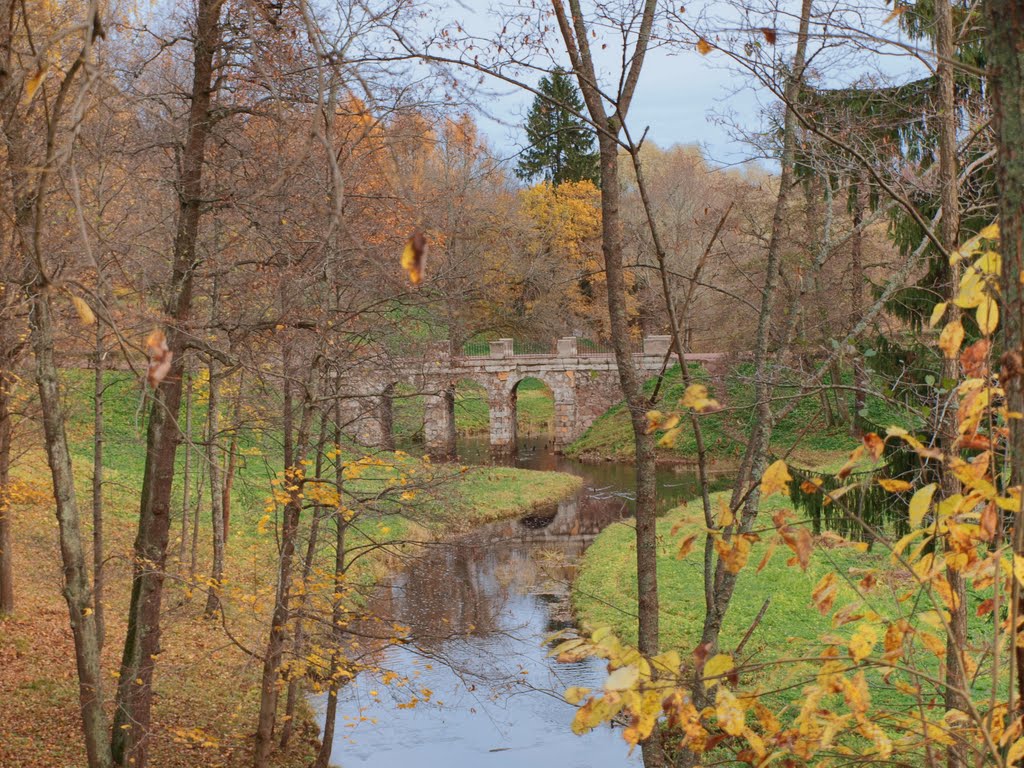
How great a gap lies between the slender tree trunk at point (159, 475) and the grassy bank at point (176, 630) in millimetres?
370

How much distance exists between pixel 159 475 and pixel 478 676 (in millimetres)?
3554

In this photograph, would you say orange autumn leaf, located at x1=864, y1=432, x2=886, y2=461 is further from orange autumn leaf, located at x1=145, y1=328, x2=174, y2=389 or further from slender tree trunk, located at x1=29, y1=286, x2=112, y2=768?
slender tree trunk, located at x1=29, y1=286, x2=112, y2=768

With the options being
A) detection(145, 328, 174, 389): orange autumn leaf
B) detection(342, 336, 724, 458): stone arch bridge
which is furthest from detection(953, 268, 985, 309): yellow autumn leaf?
detection(342, 336, 724, 458): stone arch bridge

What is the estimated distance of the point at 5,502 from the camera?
12.5 meters

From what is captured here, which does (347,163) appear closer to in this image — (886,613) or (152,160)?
(152,160)

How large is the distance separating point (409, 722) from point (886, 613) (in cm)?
771

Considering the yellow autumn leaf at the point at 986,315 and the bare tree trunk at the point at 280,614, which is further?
the bare tree trunk at the point at 280,614

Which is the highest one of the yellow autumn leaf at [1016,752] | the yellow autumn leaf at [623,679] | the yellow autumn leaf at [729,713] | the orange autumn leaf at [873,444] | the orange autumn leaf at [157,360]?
the orange autumn leaf at [157,360]

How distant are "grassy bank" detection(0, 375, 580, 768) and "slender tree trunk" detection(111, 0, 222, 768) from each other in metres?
0.37

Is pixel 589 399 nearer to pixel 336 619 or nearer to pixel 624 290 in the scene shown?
pixel 336 619

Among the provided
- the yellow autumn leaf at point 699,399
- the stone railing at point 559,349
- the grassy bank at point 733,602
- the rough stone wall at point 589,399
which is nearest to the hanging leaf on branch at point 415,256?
the yellow autumn leaf at point 699,399

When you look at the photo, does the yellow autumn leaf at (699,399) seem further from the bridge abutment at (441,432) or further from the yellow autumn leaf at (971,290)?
the bridge abutment at (441,432)

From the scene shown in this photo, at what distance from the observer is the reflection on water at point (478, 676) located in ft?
40.3

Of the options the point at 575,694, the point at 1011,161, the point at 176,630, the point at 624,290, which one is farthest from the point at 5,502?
the point at 1011,161
